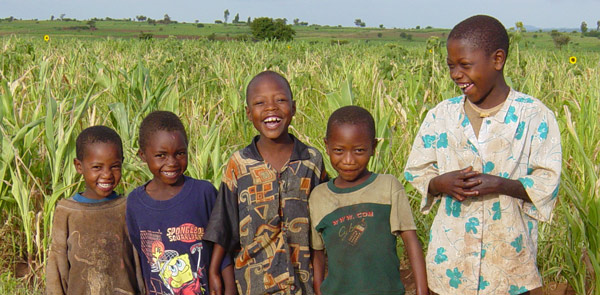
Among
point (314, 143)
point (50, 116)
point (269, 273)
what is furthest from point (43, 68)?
point (269, 273)

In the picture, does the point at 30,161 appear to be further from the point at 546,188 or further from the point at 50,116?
the point at 546,188

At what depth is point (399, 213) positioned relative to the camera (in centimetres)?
187

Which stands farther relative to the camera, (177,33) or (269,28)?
(177,33)

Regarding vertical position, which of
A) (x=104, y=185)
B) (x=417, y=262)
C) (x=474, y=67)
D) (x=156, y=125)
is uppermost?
(x=474, y=67)

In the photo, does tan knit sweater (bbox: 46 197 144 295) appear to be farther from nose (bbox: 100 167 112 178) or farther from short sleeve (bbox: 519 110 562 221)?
short sleeve (bbox: 519 110 562 221)

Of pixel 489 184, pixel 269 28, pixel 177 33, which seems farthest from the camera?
pixel 177 33

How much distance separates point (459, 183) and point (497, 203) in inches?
6.6

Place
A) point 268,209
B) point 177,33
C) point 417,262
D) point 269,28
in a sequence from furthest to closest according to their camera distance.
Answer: point 177,33
point 269,28
point 268,209
point 417,262

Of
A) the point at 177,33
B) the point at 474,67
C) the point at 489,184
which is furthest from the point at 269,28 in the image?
the point at 489,184

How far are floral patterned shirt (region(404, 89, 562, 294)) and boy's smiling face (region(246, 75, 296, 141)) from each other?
52 cm

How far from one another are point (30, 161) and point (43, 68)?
85 centimetres

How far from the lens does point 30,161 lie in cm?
294

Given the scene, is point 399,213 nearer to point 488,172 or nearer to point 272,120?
point 488,172

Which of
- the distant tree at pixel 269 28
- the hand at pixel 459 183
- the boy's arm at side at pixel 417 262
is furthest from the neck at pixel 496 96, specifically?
the distant tree at pixel 269 28
